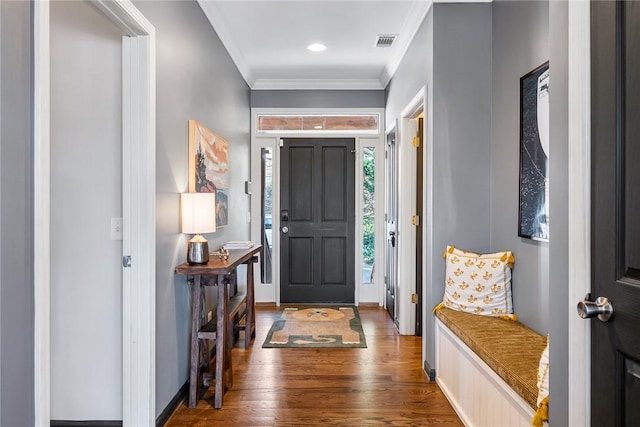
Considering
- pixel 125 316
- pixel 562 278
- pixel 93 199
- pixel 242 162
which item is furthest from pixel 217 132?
pixel 562 278

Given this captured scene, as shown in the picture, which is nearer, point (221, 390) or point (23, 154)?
point (23, 154)

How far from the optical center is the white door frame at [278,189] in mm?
5312

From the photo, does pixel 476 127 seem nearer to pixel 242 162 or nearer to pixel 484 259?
pixel 484 259

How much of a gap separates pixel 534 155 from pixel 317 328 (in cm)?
265

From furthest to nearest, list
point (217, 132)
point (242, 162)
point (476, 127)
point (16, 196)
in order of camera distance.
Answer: point (242, 162) → point (217, 132) → point (476, 127) → point (16, 196)

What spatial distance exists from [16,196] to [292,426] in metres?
1.79

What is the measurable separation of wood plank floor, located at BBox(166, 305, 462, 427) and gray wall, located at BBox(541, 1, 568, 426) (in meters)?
1.17

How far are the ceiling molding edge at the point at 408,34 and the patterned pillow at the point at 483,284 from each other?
5.76 feet

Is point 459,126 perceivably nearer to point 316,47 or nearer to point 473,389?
point 473,389

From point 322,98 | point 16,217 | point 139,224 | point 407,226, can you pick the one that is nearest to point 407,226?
point 407,226

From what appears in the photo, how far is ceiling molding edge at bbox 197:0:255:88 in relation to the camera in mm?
3156

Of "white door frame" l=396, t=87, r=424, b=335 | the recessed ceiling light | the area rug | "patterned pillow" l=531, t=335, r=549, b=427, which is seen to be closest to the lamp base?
the area rug

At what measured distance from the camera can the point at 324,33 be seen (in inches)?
149

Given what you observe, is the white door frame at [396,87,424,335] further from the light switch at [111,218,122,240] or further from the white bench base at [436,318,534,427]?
the light switch at [111,218,122,240]
